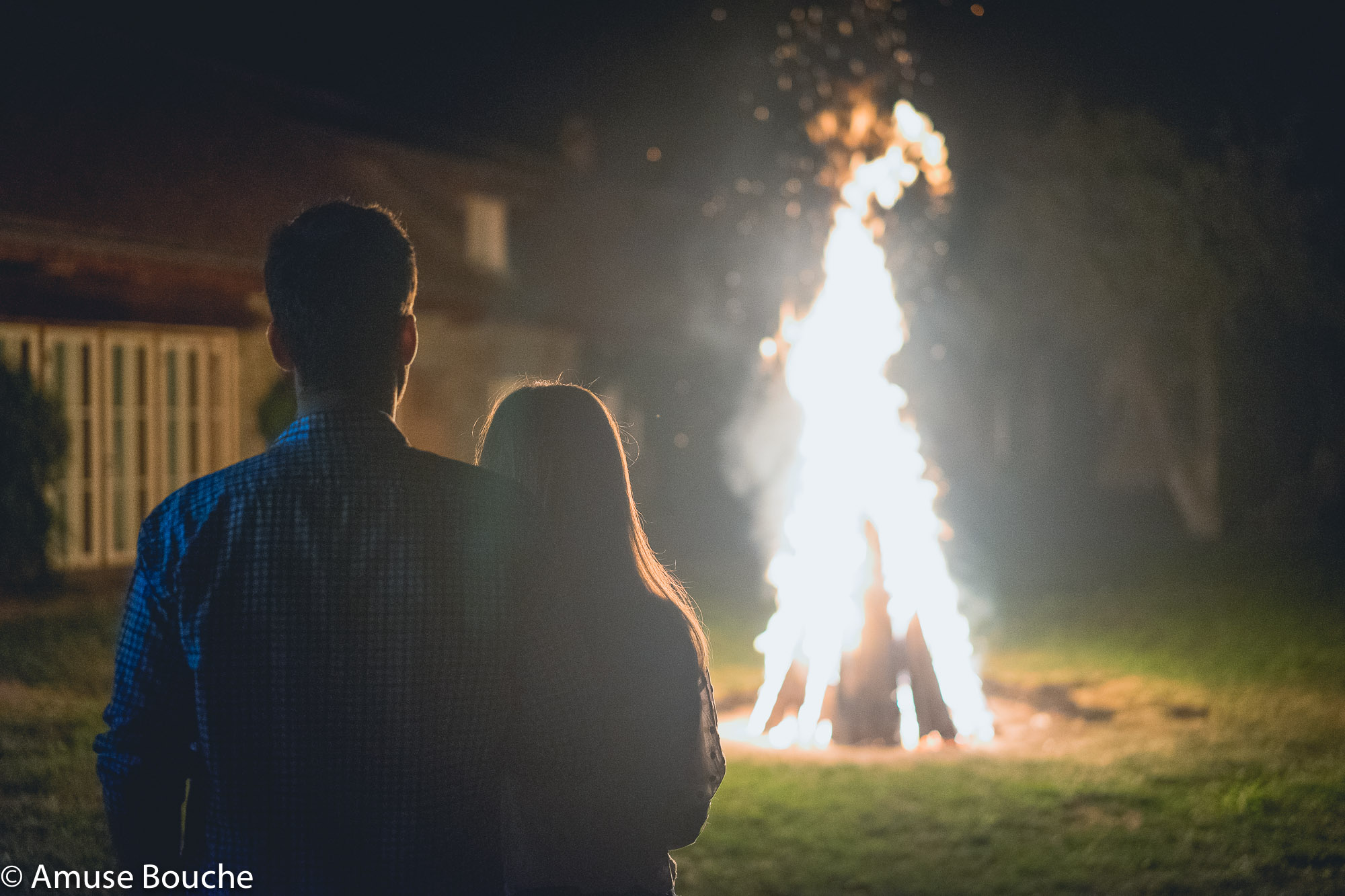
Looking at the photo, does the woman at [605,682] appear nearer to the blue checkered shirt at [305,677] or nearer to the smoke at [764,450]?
the blue checkered shirt at [305,677]

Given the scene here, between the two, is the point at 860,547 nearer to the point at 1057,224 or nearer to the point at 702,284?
the point at 1057,224

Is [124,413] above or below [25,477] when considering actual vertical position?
above

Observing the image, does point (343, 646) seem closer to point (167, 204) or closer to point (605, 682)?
point (605, 682)

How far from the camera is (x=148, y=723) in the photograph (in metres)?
1.90

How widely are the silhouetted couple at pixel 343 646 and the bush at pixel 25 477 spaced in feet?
37.4

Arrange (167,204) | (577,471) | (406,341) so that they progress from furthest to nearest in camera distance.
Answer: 1. (167,204)
2. (577,471)
3. (406,341)

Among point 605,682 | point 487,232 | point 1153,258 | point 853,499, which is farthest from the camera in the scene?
point 487,232

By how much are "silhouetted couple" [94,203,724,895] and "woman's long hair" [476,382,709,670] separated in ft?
1.19

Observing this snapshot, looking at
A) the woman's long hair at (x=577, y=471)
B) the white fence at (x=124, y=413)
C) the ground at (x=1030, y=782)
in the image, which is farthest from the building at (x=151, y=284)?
the woman's long hair at (x=577, y=471)

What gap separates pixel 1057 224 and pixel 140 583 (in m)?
18.2

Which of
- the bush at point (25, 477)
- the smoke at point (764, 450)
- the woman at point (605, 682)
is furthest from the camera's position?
the smoke at point (764, 450)

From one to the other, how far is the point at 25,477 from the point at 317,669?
11708 millimetres

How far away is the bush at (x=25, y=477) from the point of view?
39.2 ft

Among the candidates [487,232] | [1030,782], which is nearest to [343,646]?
[1030,782]
